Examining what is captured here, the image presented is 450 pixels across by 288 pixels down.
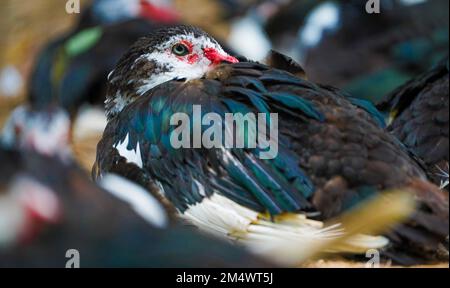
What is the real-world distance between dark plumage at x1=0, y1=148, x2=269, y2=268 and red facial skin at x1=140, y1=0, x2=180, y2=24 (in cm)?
703

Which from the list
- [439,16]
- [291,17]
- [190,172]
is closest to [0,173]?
[190,172]

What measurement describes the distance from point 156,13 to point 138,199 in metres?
7.36

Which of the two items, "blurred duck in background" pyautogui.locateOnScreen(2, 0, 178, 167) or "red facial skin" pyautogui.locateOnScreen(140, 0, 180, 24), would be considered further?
"red facial skin" pyautogui.locateOnScreen(140, 0, 180, 24)

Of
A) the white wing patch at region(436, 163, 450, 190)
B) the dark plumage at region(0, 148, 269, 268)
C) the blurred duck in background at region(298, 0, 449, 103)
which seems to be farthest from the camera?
the blurred duck in background at region(298, 0, 449, 103)

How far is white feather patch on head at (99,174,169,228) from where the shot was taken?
11.7 feet

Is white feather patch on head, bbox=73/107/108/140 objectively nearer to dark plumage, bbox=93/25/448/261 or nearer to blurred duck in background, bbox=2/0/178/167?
blurred duck in background, bbox=2/0/178/167

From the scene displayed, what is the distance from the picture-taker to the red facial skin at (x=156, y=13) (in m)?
→ 10.6

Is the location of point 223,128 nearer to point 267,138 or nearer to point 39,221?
point 267,138

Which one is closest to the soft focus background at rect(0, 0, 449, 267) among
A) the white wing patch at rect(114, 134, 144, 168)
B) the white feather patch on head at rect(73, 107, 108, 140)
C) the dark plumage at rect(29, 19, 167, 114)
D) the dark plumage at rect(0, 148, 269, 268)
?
the white feather patch on head at rect(73, 107, 108, 140)

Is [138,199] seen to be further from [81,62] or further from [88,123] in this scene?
[81,62]

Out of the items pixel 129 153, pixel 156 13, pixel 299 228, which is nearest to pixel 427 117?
pixel 299 228

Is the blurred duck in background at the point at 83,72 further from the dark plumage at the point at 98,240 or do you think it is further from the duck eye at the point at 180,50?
the dark plumage at the point at 98,240

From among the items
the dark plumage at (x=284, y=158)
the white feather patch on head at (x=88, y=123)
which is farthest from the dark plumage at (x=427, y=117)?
the white feather patch on head at (x=88, y=123)

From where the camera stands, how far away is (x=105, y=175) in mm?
4371
